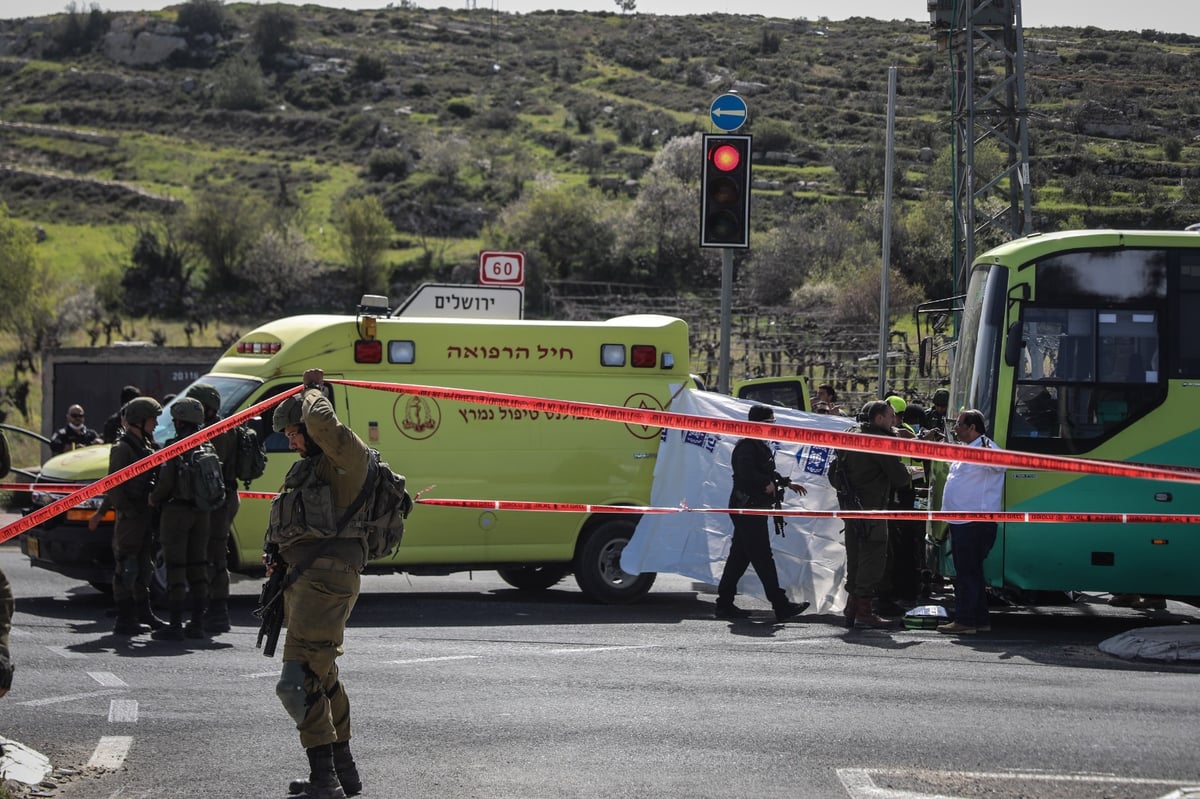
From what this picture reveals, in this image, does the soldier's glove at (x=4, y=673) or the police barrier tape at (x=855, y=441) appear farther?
the police barrier tape at (x=855, y=441)

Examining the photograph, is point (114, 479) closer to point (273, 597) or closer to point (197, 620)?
point (273, 597)

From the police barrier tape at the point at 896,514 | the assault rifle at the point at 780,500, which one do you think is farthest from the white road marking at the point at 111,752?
the assault rifle at the point at 780,500

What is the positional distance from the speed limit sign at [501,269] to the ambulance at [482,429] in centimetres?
320

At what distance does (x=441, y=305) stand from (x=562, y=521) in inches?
105

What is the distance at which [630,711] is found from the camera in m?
7.54

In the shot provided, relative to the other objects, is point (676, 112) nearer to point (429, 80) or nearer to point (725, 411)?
point (429, 80)

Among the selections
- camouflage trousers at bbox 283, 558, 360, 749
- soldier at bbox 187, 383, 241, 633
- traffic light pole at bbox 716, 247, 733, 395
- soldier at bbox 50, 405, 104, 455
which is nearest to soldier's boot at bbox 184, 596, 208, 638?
soldier at bbox 187, 383, 241, 633

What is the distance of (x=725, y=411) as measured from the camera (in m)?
12.2

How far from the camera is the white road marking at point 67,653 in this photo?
9.22 metres

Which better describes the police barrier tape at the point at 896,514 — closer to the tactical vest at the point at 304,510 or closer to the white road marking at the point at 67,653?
the white road marking at the point at 67,653

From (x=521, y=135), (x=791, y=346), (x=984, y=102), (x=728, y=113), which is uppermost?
(x=521, y=135)

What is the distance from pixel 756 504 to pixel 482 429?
2476 millimetres

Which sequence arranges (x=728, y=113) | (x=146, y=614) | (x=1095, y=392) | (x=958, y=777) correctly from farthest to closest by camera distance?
(x=728, y=113) < (x=1095, y=392) < (x=146, y=614) < (x=958, y=777)

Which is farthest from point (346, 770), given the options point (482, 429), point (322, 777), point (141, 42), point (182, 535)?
point (141, 42)
